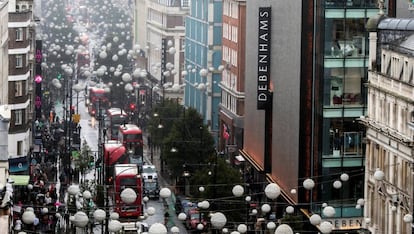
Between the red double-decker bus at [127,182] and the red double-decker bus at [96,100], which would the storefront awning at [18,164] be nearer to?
the red double-decker bus at [127,182]

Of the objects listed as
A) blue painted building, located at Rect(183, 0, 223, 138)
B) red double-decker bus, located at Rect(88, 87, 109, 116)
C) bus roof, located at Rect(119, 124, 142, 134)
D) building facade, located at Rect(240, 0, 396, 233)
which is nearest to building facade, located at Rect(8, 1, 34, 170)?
building facade, located at Rect(240, 0, 396, 233)

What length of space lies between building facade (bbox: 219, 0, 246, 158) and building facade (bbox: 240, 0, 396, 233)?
2543cm

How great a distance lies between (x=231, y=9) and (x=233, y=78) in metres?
5.71

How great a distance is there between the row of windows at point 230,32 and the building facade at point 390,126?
45.8m

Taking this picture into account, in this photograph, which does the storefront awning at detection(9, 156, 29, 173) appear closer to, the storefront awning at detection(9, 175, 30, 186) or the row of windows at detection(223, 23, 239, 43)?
the storefront awning at detection(9, 175, 30, 186)

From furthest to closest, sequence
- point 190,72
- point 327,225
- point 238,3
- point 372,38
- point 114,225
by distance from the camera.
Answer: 1. point 190,72
2. point 238,3
3. point 372,38
4. point 114,225
5. point 327,225

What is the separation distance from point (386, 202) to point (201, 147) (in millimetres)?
35318

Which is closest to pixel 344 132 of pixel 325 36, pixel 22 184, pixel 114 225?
pixel 325 36

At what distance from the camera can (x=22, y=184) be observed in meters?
70.9

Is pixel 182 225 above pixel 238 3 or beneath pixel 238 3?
beneath

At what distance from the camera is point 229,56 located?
11019 cm

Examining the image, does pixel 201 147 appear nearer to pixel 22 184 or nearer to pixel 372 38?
pixel 22 184

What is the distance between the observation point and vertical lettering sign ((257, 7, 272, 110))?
82688 millimetres

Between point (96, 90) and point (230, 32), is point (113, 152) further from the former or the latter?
point (96, 90)
